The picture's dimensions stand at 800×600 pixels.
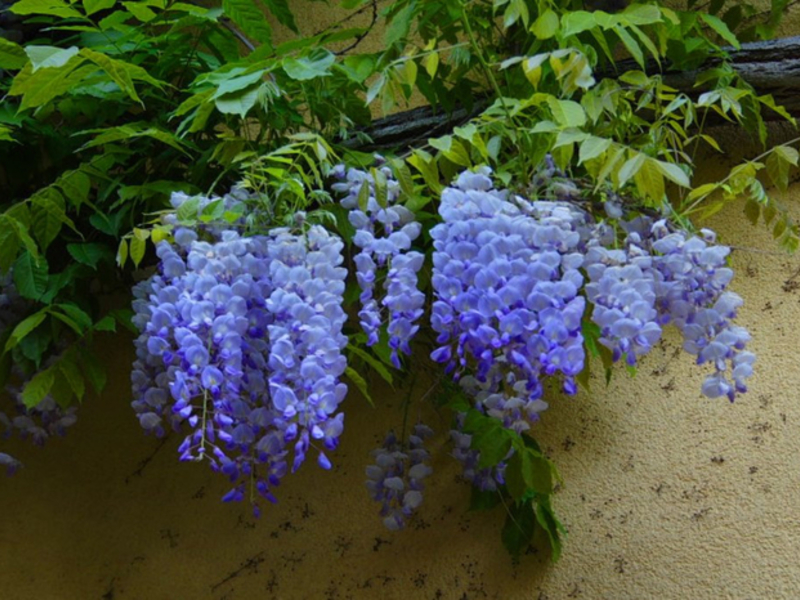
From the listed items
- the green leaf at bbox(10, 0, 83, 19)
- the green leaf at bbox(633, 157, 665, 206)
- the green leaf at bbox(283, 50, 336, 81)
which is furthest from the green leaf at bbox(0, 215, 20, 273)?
the green leaf at bbox(633, 157, 665, 206)

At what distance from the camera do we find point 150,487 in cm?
157

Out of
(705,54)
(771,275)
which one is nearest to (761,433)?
(771,275)

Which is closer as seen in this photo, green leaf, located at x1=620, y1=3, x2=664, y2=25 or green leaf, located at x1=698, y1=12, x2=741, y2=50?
green leaf, located at x1=620, y1=3, x2=664, y2=25

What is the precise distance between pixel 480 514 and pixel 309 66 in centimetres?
70

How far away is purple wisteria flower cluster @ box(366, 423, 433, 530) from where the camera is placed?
136 centimetres

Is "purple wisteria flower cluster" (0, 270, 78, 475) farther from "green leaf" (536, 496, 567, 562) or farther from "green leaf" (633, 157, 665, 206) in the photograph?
"green leaf" (633, 157, 665, 206)

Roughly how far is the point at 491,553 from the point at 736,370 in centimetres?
55

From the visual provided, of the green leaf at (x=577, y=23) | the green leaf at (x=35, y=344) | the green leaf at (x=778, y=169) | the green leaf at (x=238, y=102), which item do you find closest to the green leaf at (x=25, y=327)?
the green leaf at (x=35, y=344)

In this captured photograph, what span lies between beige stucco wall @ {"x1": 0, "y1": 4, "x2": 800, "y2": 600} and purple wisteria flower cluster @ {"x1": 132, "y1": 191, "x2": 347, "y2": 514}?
367 mm

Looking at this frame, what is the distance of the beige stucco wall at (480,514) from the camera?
1.42 meters

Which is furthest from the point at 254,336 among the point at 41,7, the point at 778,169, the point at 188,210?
the point at 778,169

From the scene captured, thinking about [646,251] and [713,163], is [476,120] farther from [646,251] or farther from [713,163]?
[713,163]

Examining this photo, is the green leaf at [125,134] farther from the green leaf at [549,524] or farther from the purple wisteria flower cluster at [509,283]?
the green leaf at [549,524]

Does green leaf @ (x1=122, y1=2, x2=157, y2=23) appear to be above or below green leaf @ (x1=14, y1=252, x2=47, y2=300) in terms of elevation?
above
